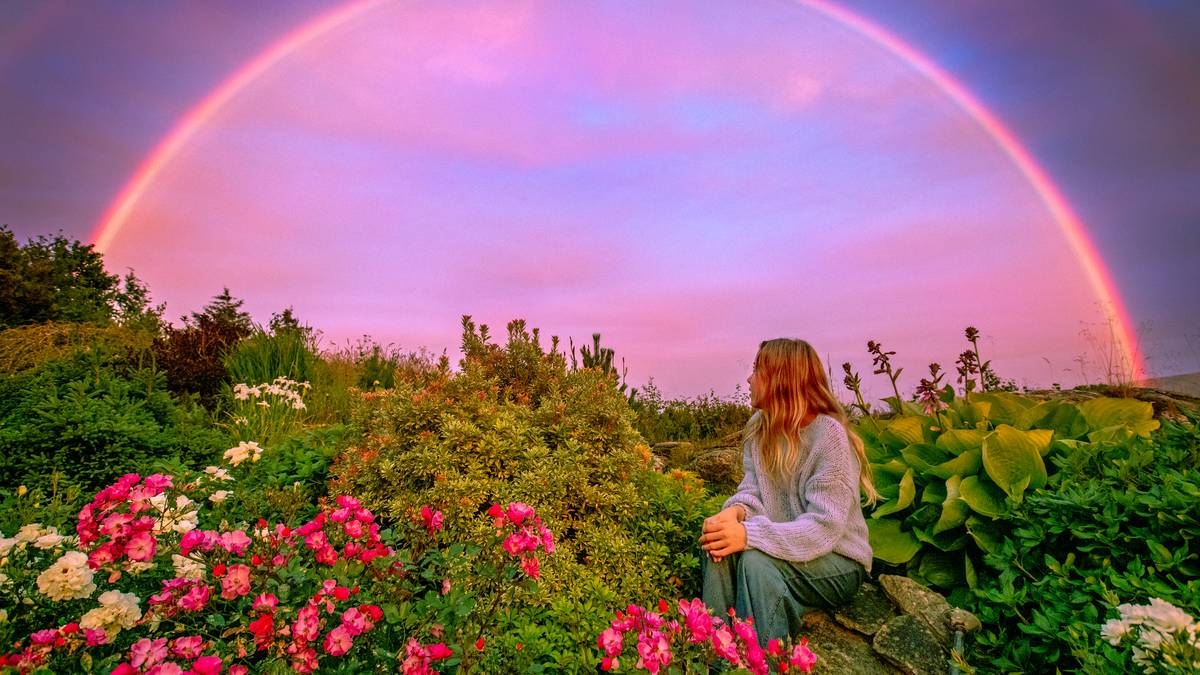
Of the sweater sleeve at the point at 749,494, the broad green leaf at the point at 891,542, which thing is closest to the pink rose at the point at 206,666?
the sweater sleeve at the point at 749,494

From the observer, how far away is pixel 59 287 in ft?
59.5

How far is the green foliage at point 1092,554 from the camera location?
2.48 m

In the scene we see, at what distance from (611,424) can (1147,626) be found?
2443 mm

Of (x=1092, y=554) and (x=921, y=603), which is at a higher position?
(x=1092, y=554)

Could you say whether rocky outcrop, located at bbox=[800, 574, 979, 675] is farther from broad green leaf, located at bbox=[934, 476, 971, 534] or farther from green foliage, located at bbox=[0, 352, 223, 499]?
green foliage, located at bbox=[0, 352, 223, 499]

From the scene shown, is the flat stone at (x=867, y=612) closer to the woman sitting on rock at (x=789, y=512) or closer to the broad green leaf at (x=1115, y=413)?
the woman sitting on rock at (x=789, y=512)

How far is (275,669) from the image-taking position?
1.84 meters

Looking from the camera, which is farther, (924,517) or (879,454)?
(879,454)

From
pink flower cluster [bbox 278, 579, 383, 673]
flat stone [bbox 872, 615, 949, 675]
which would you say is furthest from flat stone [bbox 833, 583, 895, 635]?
pink flower cluster [bbox 278, 579, 383, 673]

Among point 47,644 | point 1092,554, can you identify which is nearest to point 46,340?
point 47,644

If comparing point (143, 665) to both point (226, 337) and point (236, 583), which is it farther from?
point (226, 337)

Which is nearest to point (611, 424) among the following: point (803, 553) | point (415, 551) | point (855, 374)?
point (803, 553)

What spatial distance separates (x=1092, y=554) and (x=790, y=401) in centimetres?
138

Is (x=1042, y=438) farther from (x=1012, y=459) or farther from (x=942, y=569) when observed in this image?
(x=942, y=569)
